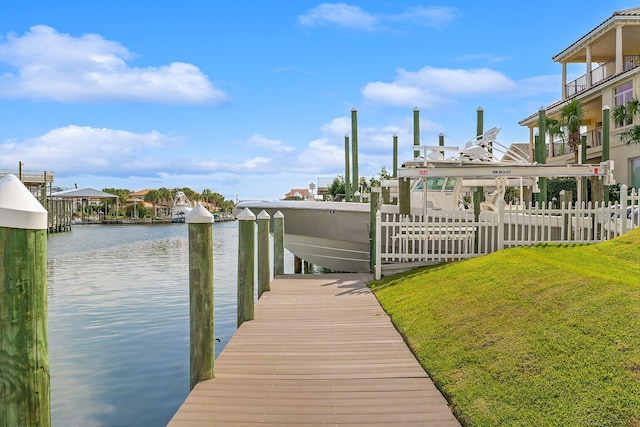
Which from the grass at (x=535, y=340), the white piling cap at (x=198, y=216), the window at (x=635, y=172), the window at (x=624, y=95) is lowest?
the grass at (x=535, y=340)

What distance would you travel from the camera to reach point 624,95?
26.0 metres

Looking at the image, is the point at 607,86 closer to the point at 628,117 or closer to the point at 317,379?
the point at 628,117

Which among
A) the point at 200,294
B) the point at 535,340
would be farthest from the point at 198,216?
the point at 535,340

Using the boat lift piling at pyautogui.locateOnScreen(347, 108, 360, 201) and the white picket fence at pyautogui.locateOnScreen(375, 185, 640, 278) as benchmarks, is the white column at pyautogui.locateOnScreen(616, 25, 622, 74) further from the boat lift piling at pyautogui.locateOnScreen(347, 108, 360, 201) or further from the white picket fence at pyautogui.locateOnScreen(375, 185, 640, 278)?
the white picket fence at pyautogui.locateOnScreen(375, 185, 640, 278)

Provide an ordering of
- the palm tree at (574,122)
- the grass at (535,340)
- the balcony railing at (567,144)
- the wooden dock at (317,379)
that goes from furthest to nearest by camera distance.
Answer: the balcony railing at (567,144)
the palm tree at (574,122)
the wooden dock at (317,379)
the grass at (535,340)

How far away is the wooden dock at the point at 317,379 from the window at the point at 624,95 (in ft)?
70.0

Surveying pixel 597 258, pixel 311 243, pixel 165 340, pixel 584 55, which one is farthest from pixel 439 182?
pixel 584 55

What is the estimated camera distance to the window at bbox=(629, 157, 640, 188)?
78.9 ft

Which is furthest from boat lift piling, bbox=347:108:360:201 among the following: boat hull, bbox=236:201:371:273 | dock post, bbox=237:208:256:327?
dock post, bbox=237:208:256:327

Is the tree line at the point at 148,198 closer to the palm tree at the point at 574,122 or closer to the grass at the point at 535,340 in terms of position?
the palm tree at the point at 574,122

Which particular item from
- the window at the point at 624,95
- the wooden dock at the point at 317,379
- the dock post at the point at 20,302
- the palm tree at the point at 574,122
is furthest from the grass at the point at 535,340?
the palm tree at the point at 574,122

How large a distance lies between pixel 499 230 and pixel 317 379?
8021 millimetres

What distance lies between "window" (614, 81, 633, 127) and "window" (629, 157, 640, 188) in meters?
1.99

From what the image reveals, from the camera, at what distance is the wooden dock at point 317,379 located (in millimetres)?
4852
